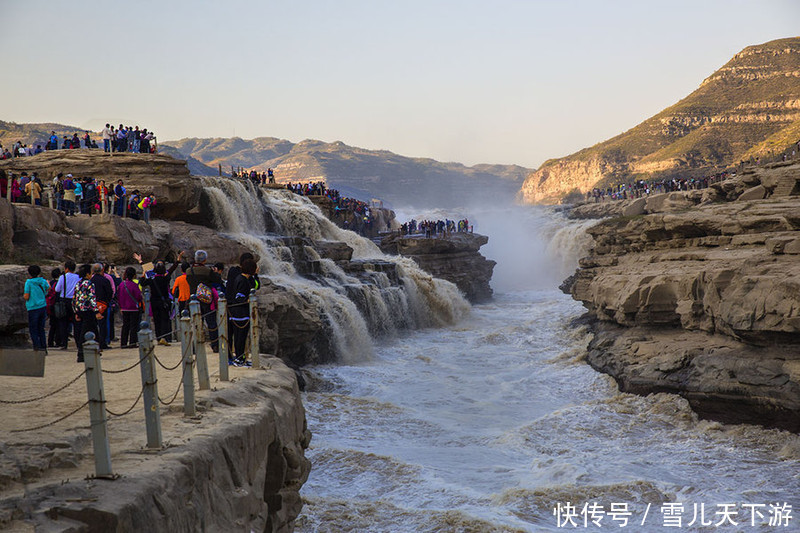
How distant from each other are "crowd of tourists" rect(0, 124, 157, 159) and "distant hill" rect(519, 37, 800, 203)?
65.7 metres

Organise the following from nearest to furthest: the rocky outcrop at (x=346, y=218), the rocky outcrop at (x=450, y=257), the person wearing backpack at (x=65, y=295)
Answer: the person wearing backpack at (x=65, y=295) → the rocky outcrop at (x=450, y=257) → the rocky outcrop at (x=346, y=218)

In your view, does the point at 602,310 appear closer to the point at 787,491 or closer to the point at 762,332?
the point at 762,332

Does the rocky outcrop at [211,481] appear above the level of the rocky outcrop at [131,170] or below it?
below

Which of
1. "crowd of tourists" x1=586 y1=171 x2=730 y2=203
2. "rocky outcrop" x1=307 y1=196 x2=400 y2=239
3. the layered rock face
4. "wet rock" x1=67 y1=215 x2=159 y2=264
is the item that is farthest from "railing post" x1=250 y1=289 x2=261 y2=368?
"crowd of tourists" x1=586 y1=171 x2=730 y2=203

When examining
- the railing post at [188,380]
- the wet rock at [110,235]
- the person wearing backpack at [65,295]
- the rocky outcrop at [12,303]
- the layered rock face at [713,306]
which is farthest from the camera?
the wet rock at [110,235]

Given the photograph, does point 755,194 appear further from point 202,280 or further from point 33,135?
point 33,135

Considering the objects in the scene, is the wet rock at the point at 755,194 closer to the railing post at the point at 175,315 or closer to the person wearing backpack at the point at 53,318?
the railing post at the point at 175,315

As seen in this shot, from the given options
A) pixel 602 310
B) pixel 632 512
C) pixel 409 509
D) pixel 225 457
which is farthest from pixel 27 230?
pixel 602 310

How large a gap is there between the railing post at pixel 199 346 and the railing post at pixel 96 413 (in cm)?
256

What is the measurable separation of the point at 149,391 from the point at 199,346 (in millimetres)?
2020

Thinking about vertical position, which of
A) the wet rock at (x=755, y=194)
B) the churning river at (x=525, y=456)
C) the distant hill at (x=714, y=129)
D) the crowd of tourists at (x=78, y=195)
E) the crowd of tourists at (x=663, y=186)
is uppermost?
the distant hill at (x=714, y=129)

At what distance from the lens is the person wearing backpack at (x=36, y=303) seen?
8805 millimetres

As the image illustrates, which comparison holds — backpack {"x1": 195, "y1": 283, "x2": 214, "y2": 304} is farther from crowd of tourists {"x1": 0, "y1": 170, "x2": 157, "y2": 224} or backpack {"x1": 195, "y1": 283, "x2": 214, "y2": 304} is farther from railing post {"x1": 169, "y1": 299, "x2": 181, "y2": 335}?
crowd of tourists {"x1": 0, "y1": 170, "x2": 157, "y2": 224}

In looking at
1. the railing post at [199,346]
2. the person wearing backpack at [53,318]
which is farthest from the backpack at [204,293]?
the railing post at [199,346]
